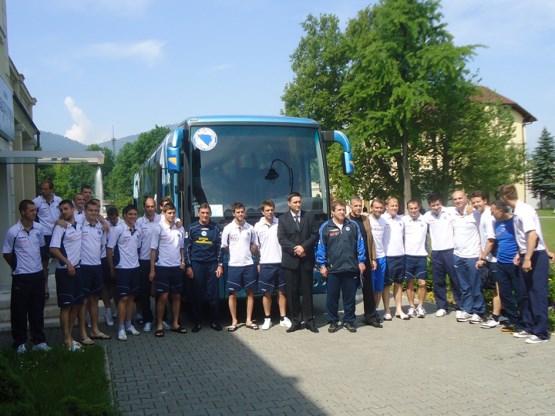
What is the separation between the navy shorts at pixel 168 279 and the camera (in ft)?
28.3

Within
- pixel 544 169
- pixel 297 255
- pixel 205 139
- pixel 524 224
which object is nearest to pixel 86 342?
pixel 297 255

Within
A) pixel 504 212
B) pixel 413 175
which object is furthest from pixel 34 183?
pixel 413 175

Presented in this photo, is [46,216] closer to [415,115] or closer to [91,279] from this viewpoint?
[91,279]

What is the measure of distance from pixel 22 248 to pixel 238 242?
9.90ft

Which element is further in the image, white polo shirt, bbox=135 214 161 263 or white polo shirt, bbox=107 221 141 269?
white polo shirt, bbox=135 214 161 263

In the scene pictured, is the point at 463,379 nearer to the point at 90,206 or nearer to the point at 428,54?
the point at 90,206

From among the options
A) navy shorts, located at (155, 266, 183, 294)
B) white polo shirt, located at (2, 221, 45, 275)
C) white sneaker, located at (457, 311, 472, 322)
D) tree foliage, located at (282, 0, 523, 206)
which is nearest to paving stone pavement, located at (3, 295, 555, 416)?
white sneaker, located at (457, 311, 472, 322)

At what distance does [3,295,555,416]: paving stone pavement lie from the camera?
5289 millimetres

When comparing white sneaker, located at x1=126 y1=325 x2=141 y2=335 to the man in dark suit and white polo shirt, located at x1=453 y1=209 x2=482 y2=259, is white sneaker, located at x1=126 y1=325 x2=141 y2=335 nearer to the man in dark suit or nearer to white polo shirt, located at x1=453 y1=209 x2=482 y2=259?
the man in dark suit

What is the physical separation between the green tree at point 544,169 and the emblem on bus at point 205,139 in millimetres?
64376

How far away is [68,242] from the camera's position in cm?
757

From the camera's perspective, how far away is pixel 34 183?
20.2 m

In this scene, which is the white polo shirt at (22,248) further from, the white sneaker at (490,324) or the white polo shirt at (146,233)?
the white sneaker at (490,324)

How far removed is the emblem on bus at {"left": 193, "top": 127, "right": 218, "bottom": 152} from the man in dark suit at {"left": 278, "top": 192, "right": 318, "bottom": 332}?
5.26ft
